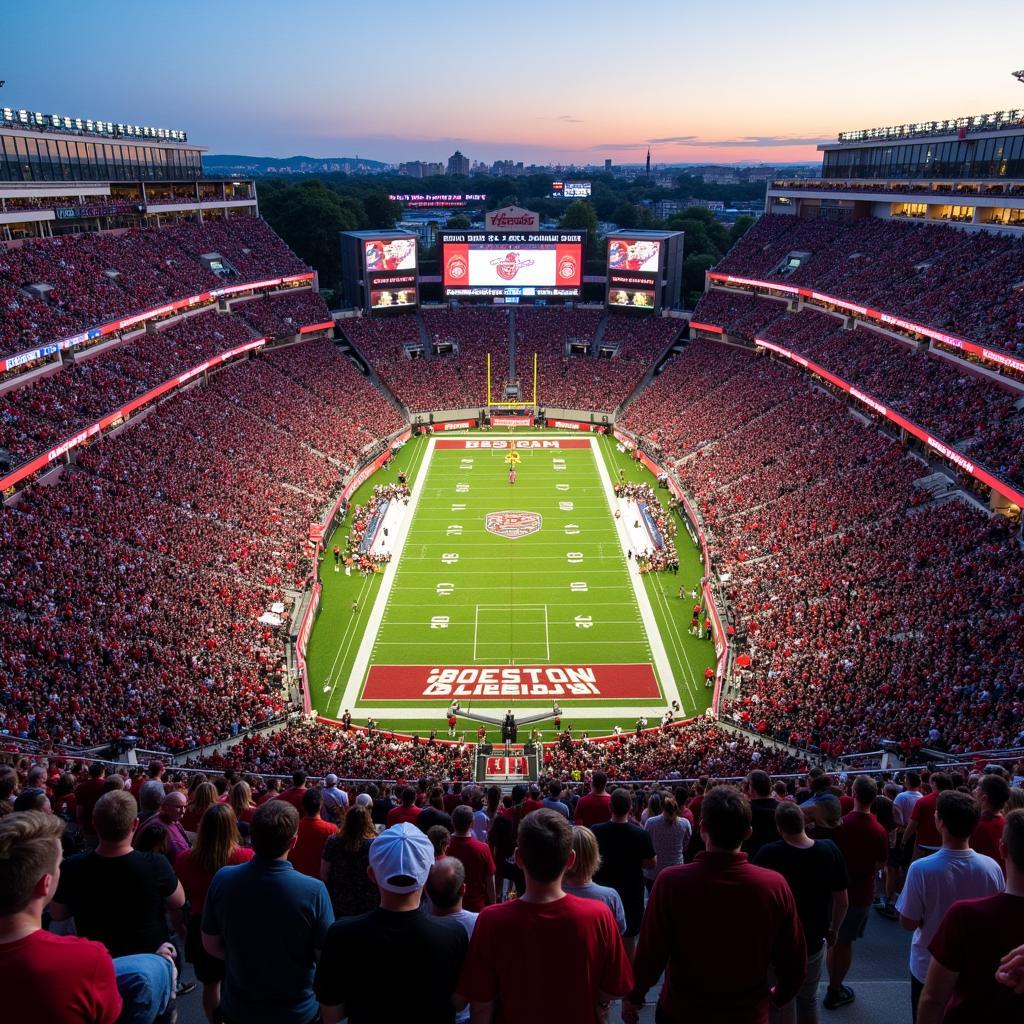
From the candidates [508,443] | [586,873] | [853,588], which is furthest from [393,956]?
[508,443]

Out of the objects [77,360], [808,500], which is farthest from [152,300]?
Result: [808,500]

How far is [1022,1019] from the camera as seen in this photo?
12.1 ft

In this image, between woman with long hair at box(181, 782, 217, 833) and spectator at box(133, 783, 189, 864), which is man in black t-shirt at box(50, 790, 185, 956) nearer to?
spectator at box(133, 783, 189, 864)

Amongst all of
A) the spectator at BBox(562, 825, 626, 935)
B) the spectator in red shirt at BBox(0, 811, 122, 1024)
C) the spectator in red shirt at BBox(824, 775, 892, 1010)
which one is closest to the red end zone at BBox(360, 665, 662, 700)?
the spectator in red shirt at BBox(824, 775, 892, 1010)

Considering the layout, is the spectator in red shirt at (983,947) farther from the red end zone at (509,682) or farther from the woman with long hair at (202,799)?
the red end zone at (509,682)

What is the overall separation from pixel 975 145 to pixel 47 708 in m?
47.6

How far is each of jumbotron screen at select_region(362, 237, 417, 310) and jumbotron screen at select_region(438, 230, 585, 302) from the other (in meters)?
2.73

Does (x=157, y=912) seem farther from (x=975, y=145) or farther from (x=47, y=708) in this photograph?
(x=975, y=145)

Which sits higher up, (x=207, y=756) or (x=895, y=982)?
(x=895, y=982)

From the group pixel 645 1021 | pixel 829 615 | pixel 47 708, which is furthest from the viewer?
pixel 829 615

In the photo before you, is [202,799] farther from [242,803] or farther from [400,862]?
[400,862]

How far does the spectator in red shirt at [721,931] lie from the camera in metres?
3.83

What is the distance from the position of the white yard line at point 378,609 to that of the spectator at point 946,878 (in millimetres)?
22346

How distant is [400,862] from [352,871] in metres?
2.27
